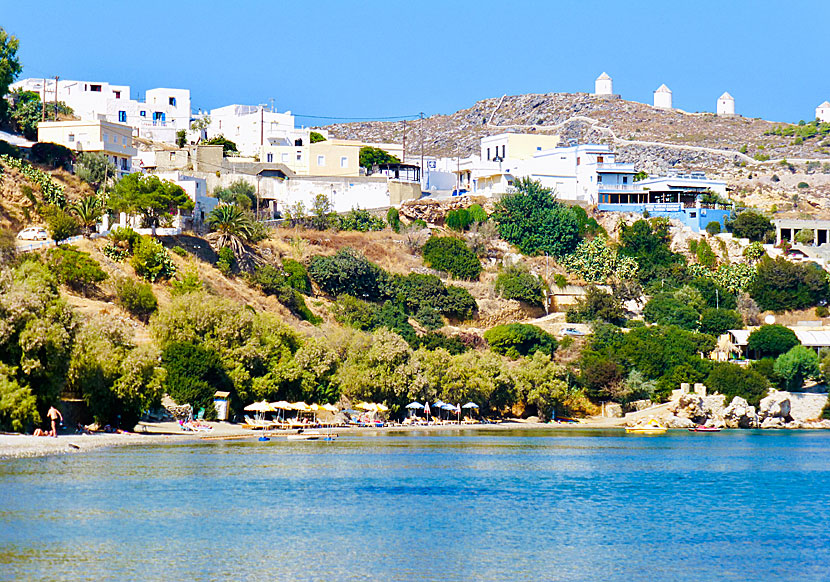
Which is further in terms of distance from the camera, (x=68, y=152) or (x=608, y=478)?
(x=68, y=152)

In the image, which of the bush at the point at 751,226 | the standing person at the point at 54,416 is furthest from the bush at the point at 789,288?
the standing person at the point at 54,416

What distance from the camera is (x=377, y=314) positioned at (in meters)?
72.6

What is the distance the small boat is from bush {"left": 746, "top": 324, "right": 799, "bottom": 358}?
1130cm

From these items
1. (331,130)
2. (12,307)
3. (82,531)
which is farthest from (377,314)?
(331,130)

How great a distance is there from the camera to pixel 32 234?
Result: 6328 centimetres

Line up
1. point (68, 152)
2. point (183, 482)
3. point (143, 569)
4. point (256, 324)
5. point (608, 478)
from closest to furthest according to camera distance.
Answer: point (143, 569) < point (183, 482) < point (608, 478) < point (256, 324) < point (68, 152)

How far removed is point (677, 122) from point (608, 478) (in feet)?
365

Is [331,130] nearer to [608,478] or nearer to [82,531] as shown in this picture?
[608,478]

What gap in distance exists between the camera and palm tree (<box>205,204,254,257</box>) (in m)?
72.3

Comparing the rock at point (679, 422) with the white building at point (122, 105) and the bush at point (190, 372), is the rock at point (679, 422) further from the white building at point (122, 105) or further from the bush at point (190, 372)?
the white building at point (122, 105)

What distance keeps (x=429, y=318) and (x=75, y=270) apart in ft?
78.3

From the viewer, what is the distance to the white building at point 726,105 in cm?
15150

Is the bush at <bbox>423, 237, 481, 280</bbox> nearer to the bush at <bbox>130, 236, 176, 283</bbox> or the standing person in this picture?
the bush at <bbox>130, 236, 176, 283</bbox>

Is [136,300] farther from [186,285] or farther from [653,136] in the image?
[653,136]
